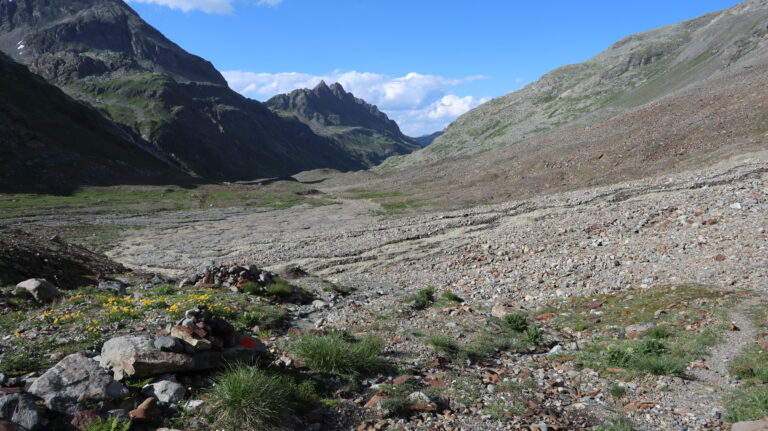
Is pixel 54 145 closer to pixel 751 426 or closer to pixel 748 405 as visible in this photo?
pixel 748 405

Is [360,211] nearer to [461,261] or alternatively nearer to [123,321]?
[461,261]

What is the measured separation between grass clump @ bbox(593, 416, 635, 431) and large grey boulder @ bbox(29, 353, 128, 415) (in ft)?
28.9

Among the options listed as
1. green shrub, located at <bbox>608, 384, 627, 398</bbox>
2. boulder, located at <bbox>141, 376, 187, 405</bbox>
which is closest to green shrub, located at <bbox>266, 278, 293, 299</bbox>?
boulder, located at <bbox>141, 376, 187, 405</bbox>

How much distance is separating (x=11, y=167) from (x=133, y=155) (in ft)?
144

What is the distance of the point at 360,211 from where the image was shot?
66.1 m

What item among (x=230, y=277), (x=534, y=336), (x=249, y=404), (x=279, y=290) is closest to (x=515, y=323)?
(x=534, y=336)

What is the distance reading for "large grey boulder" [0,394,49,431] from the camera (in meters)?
5.95

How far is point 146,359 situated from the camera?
7879 mm

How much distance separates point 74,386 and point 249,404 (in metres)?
3.03

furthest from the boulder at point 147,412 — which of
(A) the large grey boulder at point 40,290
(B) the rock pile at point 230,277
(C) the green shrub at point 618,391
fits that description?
(B) the rock pile at point 230,277

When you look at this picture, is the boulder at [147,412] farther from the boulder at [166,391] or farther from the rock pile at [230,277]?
the rock pile at [230,277]

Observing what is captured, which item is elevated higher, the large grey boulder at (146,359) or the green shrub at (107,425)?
the large grey boulder at (146,359)

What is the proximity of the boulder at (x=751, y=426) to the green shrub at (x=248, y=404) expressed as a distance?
779 cm

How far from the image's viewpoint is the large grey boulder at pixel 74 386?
21.8 ft
